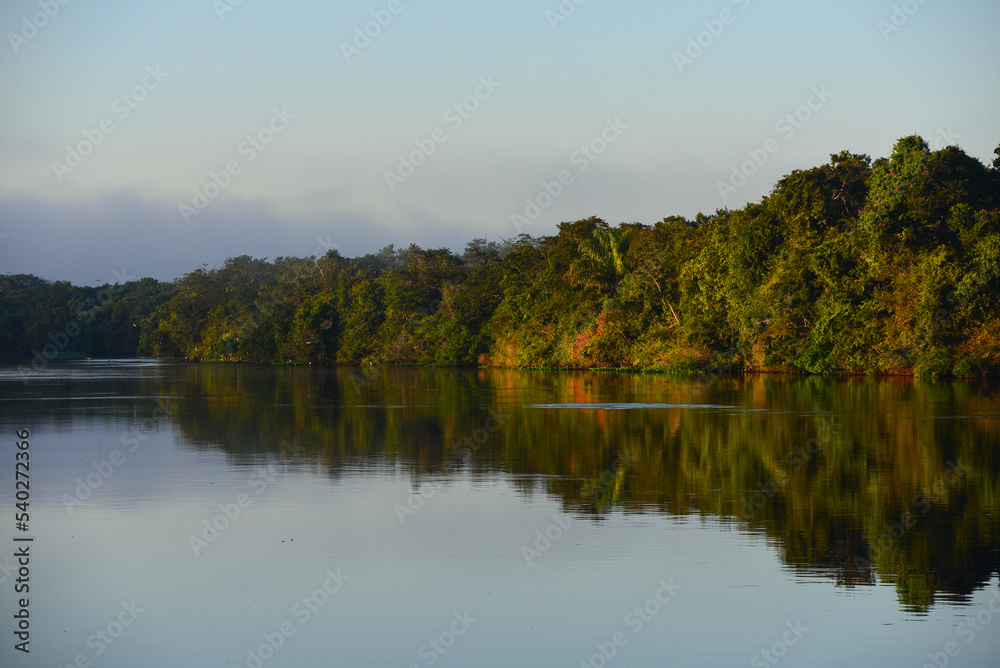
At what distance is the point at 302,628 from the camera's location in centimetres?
748

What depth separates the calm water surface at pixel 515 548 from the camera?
280 inches

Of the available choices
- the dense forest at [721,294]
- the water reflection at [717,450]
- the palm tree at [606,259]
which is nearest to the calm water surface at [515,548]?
the water reflection at [717,450]

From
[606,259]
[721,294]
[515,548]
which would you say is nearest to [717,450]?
[515,548]

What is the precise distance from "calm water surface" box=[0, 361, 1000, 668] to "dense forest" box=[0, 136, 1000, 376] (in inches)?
860

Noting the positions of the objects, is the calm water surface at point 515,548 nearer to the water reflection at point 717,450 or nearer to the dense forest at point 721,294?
the water reflection at point 717,450

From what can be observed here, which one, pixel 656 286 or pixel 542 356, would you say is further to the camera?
pixel 542 356

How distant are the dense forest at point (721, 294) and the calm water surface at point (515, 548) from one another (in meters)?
21.8

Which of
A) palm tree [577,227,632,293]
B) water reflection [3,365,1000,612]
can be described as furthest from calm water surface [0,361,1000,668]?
palm tree [577,227,632,293]

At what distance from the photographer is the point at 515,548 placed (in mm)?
9828

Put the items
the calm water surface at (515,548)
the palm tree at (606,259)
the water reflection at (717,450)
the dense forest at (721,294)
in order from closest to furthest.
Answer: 1. the calm water surface at (515,548)
2. the water reflection at (717,450)
3. the dense forest at (721,294)
4. the palm tree at (606,259)

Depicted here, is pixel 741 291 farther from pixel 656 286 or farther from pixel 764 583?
pixel 764 583

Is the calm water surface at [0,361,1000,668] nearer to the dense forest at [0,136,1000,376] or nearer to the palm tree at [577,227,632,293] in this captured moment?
the dense forest at [0,136,1000,376]

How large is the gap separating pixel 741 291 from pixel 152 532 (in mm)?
41977

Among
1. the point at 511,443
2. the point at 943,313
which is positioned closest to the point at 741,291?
the point at 943,313
